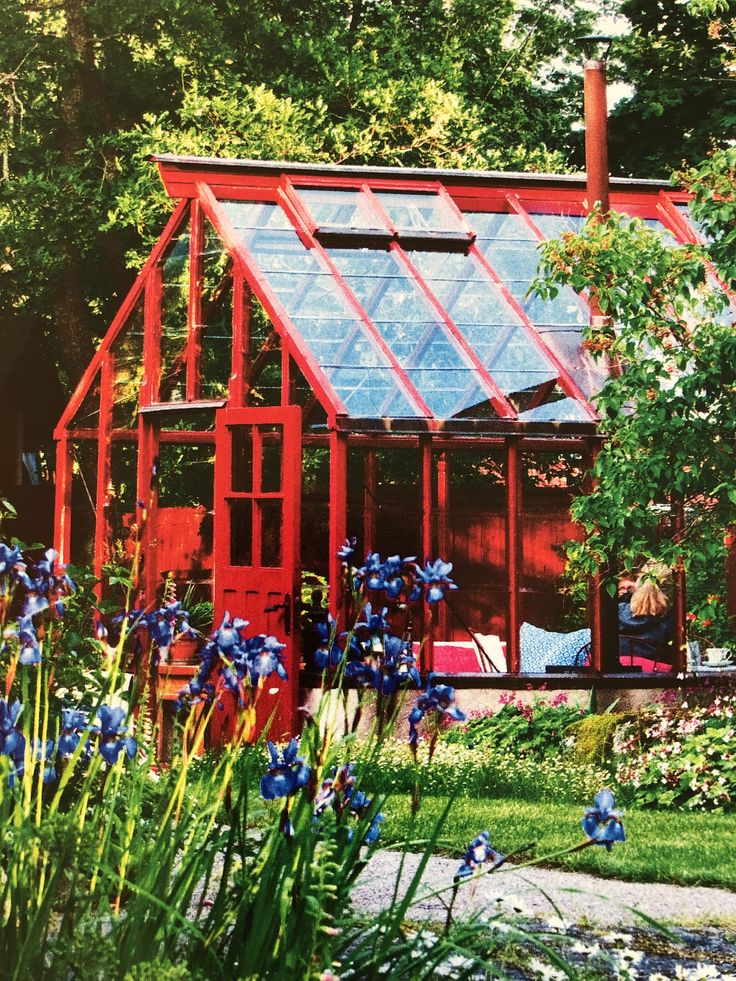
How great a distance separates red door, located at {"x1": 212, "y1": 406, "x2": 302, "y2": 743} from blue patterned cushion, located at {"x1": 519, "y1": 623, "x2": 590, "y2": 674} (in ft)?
7.84

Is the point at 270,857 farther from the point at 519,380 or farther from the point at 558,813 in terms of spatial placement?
the point at 519,380

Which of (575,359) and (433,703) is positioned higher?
(575,359)

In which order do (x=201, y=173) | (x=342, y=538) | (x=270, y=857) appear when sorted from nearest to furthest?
(x=270, y=857), (x=342, y=538), (x=201, y=173)

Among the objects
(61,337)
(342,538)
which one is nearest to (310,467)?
(61,337)

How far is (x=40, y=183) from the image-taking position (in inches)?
669

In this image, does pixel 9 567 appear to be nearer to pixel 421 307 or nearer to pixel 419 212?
pixel 421 307

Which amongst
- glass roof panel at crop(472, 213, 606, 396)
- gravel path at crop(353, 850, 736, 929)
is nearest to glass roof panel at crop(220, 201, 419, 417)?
glass roof panel at crop(472, 213, 606, 396)

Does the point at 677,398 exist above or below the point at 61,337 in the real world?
below

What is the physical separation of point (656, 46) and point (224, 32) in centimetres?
→ 563

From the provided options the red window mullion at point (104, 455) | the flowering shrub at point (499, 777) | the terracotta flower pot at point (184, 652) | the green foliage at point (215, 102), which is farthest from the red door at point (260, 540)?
the green foliage at point (215, 102)

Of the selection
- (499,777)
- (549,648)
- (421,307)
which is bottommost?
(499,777)

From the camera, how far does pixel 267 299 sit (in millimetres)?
10555

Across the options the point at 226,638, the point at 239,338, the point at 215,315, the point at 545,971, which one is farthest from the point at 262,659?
the point at 215,315

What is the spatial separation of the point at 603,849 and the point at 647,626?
625cm
